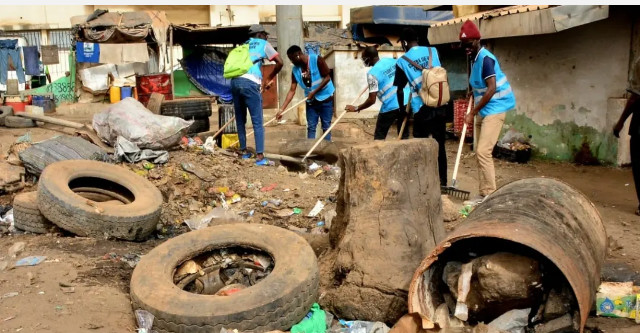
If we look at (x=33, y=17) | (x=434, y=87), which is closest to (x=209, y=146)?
(x=434, y=87)

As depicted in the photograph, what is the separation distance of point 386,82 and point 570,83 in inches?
142

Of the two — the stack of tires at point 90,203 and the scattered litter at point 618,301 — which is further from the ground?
the stack of tires at point 90,203

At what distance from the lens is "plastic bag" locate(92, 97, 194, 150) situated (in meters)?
7.61

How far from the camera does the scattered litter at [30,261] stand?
4.70m

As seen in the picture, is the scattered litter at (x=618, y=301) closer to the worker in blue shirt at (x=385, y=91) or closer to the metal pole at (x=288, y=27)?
the worker in blue shirt at (x=385, y=91)

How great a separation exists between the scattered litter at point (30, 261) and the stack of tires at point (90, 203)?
1.91 ft

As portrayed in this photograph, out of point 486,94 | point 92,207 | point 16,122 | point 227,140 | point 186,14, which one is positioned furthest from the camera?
point 186,14

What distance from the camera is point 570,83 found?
955cm

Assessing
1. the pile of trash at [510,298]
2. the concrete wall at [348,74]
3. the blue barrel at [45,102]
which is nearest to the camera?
the pile of trash at [510,298]

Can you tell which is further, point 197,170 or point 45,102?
point 45,102

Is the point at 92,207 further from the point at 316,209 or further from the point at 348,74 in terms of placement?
the point at 348,74

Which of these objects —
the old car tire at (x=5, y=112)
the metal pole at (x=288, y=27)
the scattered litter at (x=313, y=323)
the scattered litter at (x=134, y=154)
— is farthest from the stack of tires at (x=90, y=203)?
the metal pole at (x=288, y=27)

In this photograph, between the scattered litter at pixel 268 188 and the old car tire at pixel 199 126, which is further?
the old car tire at pixel 199 126

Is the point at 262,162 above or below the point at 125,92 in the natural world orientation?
below
